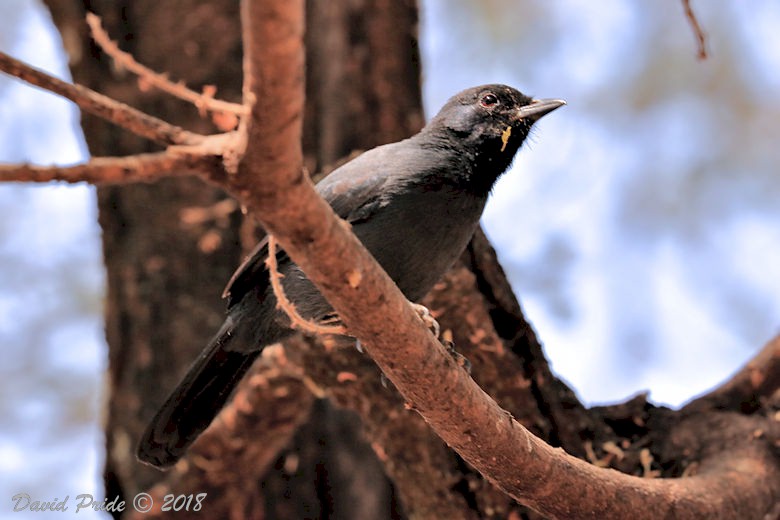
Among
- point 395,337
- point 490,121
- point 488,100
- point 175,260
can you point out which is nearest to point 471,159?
point 490,121

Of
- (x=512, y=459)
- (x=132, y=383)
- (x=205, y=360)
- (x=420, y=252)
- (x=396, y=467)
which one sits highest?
(x=420, y=252)

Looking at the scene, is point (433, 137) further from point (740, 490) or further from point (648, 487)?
point (740, 490)

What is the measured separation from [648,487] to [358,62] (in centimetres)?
229

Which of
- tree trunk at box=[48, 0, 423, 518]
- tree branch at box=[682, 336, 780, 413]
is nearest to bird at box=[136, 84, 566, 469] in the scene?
tree trunk at box=[48, 0, 423, 518]

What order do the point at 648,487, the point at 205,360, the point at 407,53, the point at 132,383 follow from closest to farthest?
the point at 648,487
the point at 205,360
the point at 407,53
the point at 132,383

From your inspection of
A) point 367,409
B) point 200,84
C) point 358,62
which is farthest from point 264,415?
point 200,84

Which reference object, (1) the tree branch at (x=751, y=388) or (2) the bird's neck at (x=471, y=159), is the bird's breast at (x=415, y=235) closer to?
(2) the bird's neck at (x=471, y=159)

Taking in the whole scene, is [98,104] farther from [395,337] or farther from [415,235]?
[415,235]

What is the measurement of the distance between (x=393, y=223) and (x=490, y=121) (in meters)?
0.77

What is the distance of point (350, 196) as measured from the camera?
130 inches

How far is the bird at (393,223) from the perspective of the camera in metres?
3.26

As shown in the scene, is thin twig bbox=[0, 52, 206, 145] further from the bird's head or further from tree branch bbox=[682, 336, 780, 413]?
tree branch bbox=[682, 336, 780, 413]

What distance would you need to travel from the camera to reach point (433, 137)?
11.7ft

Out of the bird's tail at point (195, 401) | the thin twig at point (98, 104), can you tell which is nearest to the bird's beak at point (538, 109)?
the bird's tail at point (195, 401)
